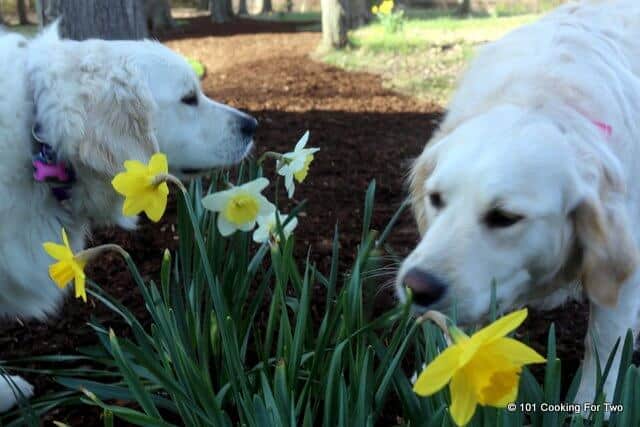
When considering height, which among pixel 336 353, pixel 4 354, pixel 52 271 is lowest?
pixel 4 354

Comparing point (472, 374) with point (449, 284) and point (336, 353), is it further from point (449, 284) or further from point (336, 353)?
point (449, 284)

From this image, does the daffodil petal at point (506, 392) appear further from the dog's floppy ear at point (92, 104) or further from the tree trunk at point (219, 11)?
the tree trunk at point (219, 11)

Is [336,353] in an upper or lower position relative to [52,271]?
lower

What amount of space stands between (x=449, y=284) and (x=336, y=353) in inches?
13.7

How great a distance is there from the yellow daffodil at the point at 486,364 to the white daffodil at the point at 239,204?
2.36 ft

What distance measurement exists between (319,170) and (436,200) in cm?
271

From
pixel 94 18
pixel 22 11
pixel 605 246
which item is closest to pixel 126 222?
pixel 605 246

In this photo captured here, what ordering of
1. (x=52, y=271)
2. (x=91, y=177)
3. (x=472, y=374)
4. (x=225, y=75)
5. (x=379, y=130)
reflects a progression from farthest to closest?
(x=225, y=75)
(x=379, y=130)
(x=91, y=177)
(x=52, y=271)
(x=472, y=374)

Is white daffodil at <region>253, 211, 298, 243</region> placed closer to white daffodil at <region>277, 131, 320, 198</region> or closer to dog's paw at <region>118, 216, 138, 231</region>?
white daffodil at <region>277, 131, 320, 198</region>

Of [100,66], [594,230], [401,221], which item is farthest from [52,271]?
[401,221]

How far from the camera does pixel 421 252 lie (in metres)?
1.67

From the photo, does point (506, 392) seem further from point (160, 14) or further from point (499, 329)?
point (160, 14)

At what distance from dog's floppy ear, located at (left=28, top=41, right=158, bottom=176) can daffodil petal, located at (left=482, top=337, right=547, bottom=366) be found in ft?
5.33

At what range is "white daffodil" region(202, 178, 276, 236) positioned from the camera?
1.49 m
